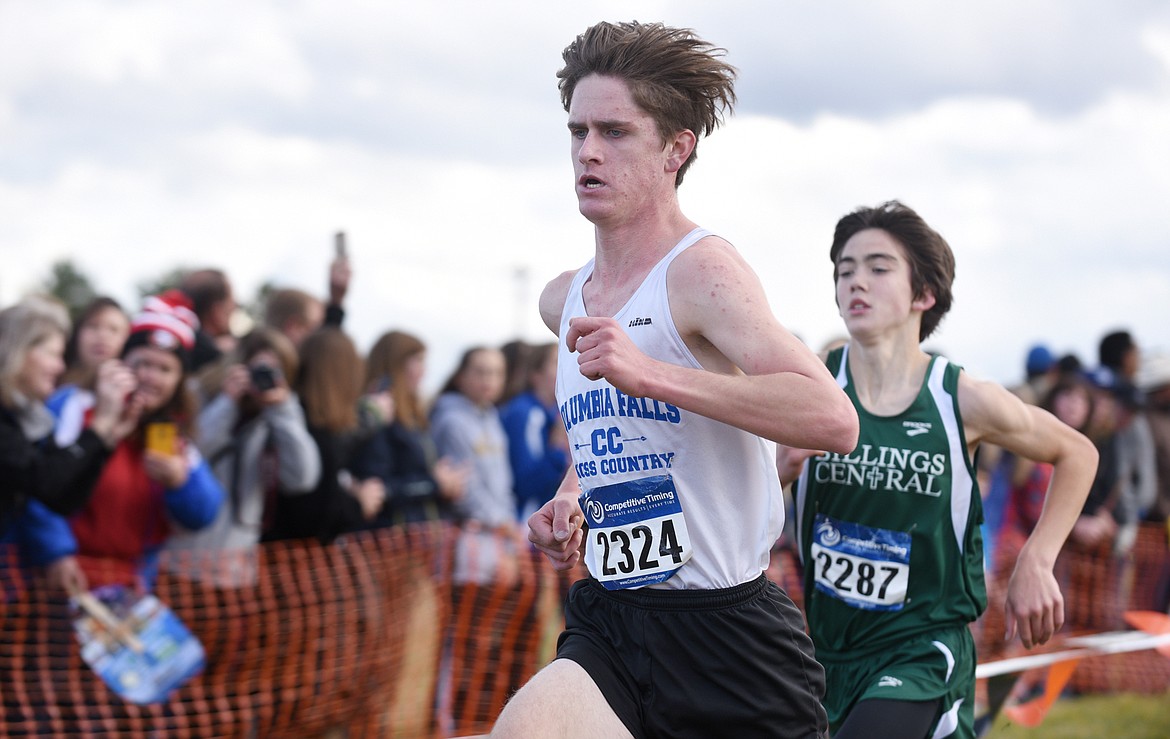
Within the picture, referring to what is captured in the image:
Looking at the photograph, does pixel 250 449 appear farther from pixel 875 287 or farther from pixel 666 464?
pixel 666 464

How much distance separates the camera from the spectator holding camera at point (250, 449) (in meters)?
5.46

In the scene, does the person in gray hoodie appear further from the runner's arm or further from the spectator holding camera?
the runner's arm

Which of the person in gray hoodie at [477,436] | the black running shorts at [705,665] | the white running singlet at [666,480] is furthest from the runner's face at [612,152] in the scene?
the person in gray hoodie at [477,436]

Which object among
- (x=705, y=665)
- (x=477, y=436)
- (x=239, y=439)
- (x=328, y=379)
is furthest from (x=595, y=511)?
(x=477, y=436)

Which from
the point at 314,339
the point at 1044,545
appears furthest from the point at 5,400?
the point at 1044,545

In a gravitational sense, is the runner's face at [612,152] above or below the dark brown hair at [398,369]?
above

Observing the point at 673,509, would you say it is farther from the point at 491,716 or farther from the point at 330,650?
the point at 491,716

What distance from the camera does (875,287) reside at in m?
4.15

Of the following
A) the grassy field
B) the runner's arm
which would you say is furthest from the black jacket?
the grassy field

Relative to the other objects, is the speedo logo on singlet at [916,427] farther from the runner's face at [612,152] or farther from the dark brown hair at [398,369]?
the dark brown hair at [398,369]

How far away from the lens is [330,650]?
562 centimetres

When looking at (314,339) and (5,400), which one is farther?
(314,339)

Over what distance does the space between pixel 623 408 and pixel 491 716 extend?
3830 millimetres

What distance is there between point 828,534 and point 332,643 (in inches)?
102
